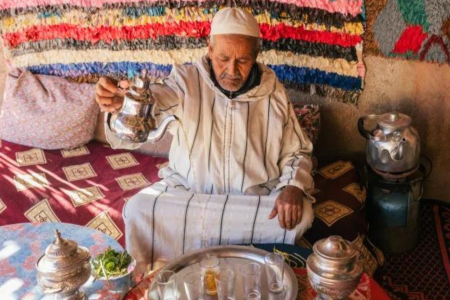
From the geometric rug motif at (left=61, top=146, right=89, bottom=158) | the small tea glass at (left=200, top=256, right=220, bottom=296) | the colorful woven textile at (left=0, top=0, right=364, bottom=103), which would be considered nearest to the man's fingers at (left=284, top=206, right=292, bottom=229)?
the small tea glass at (left=200, top=256, right=220, bottom=296)

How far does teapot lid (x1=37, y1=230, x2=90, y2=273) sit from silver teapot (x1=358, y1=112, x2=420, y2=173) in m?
1.62

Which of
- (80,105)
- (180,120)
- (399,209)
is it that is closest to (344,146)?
(399,209)

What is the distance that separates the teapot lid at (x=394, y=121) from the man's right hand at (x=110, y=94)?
1.41m

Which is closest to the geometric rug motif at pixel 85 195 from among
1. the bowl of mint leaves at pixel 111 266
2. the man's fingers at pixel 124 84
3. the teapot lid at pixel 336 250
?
the bowl of mint leaves at pixel 111 266

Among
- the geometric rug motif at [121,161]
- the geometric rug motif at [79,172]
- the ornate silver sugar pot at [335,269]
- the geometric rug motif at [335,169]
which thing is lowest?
the geometric rug motif at [335,169]

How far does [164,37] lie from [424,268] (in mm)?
1985

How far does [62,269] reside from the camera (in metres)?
1.45

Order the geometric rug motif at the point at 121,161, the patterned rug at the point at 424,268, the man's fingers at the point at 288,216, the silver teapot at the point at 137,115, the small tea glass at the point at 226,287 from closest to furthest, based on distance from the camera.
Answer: the small tea glass at the point at 226,287, the silver teapot at the point at 137,115, the man's fingers at the point at 288,216, the patterned rug at the point at 424,268, the geometric rug motif at the point at 121,161

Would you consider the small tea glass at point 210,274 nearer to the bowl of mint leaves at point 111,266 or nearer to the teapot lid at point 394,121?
the bowl of mint leaves at point 111,266

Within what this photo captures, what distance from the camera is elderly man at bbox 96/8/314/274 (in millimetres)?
1938

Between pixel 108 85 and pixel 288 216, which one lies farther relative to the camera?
pixel 288 216

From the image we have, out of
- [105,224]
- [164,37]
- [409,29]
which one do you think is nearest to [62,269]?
[105,224]

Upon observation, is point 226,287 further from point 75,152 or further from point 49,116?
point 49,116

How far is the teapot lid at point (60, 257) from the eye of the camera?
1456 millimetres
